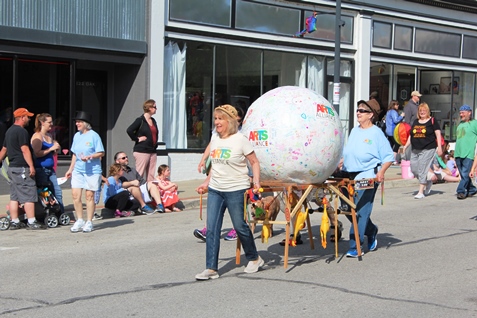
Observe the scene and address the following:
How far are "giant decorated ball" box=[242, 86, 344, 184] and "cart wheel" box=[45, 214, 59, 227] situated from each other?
15.4 feet

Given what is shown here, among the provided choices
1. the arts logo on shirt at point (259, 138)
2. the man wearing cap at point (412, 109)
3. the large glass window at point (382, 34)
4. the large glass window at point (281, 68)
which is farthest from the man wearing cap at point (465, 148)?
the large glass window at point (382, 34)

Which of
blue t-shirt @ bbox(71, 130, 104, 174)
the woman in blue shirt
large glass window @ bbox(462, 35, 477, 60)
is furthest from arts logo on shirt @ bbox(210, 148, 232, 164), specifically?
large glass window @ bbox(462, 35, 477, 60)

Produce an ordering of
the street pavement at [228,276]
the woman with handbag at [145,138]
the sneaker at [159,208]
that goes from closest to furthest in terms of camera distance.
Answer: the street pavement at [228,276], the sneaker at [159,208], the woman with handbag at [145,138]

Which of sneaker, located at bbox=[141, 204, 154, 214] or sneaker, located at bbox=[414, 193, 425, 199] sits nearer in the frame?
sneaker, located at bbox=[141, 204, 154, 214]

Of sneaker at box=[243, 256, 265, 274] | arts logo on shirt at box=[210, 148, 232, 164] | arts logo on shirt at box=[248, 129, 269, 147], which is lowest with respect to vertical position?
sneaker at box=[243, 256, 265, 274]

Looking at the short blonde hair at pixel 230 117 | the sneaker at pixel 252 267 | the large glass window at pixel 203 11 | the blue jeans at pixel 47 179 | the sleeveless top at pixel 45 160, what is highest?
the large glass window at pixel 203 11

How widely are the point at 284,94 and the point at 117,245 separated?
3356 millimetres

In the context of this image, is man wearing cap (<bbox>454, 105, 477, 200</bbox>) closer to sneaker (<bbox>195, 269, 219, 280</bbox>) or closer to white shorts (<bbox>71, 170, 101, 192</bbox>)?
white shorts (<bbox>71, 170, 101, 192</bbox>)

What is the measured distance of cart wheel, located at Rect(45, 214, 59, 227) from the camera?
11.8 metres

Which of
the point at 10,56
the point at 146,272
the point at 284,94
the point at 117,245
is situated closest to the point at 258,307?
the point at 146,272

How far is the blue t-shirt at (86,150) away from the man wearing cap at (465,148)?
7105 mm

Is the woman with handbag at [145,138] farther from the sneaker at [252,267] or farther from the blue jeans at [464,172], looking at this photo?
the sneaker at [252,267]

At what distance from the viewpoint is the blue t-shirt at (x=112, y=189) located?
13164mm

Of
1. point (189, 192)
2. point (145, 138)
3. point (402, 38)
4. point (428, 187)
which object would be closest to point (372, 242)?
point (145, 138)
